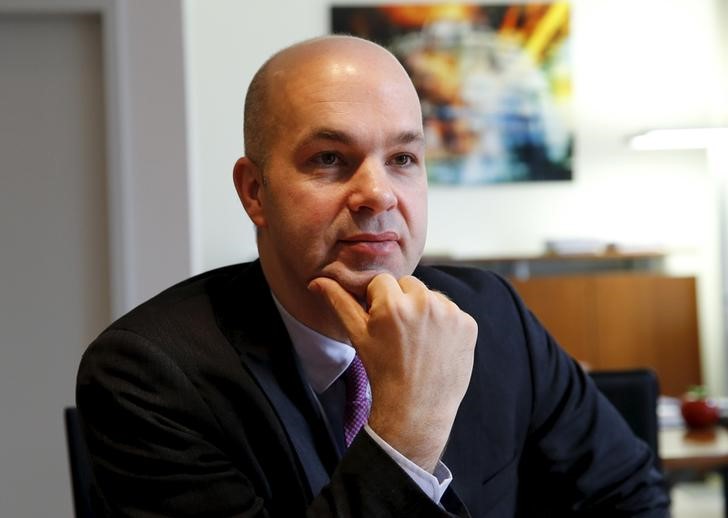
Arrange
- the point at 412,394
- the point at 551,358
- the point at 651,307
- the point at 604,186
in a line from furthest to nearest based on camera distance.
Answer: the point at 604,186 → the point at 651,307 → the point at 551,358 → the point at 412,394

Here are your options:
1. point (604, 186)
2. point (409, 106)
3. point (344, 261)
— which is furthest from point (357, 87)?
point (604, 186)

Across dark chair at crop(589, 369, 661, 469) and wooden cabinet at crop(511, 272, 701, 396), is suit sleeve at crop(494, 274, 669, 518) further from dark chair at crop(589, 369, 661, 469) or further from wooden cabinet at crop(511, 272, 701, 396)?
wooden cabinet at crop(511, 272, 701, 396)

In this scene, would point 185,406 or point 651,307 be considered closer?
point 185,406

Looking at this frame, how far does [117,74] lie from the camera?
2951 millimetres

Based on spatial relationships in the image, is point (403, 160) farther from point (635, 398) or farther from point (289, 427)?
point (635, 398)

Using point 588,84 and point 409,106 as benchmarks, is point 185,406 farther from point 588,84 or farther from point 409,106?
point 588,84

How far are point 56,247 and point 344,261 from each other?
6.68ft

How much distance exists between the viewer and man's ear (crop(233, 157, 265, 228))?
1.30 metres

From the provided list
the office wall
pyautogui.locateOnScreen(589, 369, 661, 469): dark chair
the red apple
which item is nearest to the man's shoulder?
pyautogui.locateOnScreen(589, 369, 661, 469): dark chair

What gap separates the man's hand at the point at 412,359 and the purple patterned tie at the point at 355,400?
0.62 feet

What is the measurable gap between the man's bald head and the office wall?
4383 millimetres

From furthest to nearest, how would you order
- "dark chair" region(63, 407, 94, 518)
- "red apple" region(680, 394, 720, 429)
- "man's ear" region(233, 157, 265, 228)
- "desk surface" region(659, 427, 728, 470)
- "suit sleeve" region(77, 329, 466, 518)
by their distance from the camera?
"red apple" region(680, 394, 720, 429)
"desk surface" region(659, 427, 728, 470)
"dark chair" region(63, 407, 94, 518)
"man's ear" region(233, 157, 265, 228)
"suit sleeve" region(77, 329, 466, 518)

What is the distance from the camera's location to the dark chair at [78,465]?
1.80m

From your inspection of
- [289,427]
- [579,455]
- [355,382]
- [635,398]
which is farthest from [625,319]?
[289,427]
